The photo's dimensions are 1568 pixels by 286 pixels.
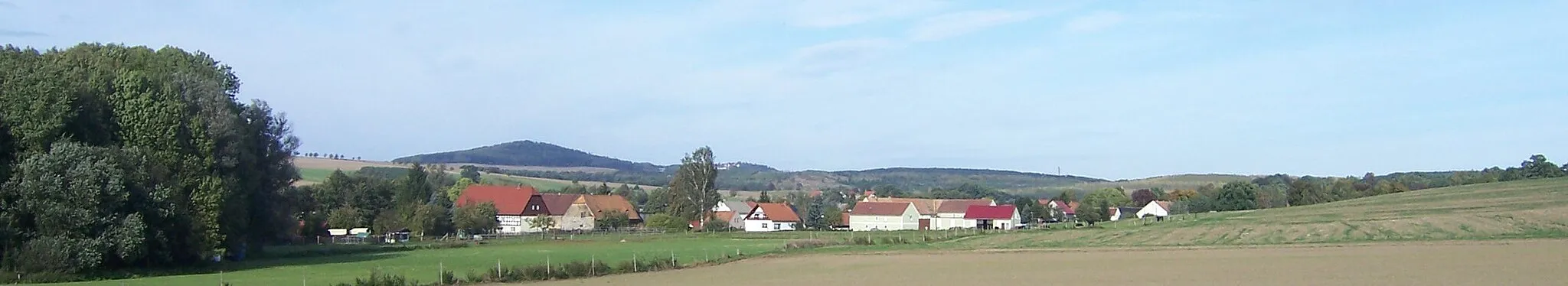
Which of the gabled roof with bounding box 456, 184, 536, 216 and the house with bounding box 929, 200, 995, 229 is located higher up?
the gabled roof with bounding box 456, 184, 536, 216

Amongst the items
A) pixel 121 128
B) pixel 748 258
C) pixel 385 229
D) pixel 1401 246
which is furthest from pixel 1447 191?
pixel 121 128

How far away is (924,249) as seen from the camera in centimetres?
4909

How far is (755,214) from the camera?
114m

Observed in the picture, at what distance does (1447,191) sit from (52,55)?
265ft

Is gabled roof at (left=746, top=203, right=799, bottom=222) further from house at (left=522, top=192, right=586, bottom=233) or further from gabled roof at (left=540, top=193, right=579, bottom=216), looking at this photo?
house at (left=522, top=192, right=586, bottom=233)

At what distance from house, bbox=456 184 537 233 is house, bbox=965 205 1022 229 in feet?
136

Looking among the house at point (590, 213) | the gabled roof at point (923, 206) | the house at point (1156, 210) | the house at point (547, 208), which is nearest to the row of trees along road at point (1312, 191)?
the house at point (1156, 210)

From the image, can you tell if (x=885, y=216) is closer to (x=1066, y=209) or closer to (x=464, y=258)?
(x=1066, y=209)

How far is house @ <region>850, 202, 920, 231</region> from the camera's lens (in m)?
113

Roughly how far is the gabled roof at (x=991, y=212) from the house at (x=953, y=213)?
0.79m

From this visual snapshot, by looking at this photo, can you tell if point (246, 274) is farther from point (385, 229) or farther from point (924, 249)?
point (385, 229)

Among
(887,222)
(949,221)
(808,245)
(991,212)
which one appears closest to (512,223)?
(887,222)

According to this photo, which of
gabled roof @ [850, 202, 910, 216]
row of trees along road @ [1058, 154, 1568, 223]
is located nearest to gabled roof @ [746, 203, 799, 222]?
gabled roof @ [850, 202, 910, 216]

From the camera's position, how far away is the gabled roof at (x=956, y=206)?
115481mm
